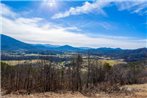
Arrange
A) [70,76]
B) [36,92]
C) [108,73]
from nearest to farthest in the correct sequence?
1. [36,92]
2. [70,76]
3. [108,73]

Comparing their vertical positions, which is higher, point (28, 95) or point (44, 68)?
point (44, 68)

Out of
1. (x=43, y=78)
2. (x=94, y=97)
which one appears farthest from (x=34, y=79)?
(x=94, y=97)

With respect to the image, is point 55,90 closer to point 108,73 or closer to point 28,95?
point 28,95

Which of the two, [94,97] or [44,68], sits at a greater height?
[44,68]

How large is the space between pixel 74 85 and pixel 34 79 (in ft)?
10.9

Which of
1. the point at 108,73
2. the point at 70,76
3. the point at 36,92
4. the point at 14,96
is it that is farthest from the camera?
the point at 108,73

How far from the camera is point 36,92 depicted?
17938 millimetres

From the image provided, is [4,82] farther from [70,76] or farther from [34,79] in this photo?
[70,76]

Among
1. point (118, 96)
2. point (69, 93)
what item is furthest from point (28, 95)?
point (118, 96)

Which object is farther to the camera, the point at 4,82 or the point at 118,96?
the point at 4,82

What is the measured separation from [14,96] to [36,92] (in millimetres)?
2084

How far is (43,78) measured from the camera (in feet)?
67.6

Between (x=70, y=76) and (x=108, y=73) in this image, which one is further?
(x=108, y=73)

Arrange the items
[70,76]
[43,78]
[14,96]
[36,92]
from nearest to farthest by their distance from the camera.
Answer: [14,96] → [36,92] → [43,78] → [70,76]
